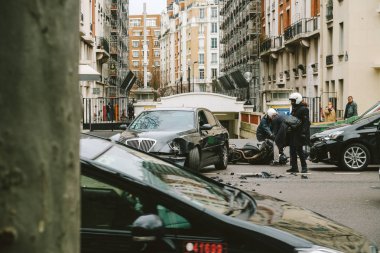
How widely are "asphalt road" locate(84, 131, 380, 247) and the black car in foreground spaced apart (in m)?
4.32

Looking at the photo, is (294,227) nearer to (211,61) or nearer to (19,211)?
(19,211)

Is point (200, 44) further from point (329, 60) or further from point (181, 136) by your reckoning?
point (181, 136)

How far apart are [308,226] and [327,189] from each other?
30.9 ft

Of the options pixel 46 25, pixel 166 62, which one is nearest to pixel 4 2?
pixel 46 25

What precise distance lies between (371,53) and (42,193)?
35.8m

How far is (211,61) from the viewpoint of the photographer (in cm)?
14912

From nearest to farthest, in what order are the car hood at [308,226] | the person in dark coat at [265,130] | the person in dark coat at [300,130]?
1. the car hood at [308,226]
2. the person in dark coat at [300,130]
3. the person in dark coat at [265,130]

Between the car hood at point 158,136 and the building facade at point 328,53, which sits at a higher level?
the building facade at point 328,53

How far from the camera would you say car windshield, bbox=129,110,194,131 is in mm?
16547

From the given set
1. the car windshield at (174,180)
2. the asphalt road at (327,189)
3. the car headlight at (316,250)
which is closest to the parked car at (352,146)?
the asphalt road at (327,189)

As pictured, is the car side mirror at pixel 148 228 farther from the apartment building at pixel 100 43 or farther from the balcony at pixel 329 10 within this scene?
the balcony at pixel 329 10

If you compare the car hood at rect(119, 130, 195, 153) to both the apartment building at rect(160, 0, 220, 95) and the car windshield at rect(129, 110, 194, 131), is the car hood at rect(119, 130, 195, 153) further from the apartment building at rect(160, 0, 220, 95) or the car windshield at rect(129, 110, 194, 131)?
the apartment building at rect(160, 0, 220, 95)

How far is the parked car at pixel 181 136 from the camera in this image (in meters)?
15.5

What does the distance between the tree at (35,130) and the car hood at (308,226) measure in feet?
9.47
